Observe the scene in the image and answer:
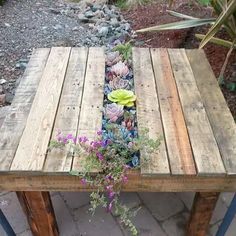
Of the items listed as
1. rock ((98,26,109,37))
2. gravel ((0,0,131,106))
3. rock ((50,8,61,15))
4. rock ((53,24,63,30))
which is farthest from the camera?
rock ((50,8,61,15))

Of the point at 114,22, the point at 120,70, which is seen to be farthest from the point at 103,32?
the point at 120,70

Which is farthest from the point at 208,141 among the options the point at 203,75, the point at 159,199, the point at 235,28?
the point at 235,28

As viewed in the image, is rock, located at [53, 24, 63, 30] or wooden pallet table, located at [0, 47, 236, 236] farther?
rock, located at [53, 24, 63, 30]

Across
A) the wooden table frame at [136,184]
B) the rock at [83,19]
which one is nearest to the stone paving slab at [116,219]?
the wooden table frame at [136,184]

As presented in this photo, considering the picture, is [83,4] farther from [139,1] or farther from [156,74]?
[156,74]

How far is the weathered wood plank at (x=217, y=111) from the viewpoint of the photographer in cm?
133

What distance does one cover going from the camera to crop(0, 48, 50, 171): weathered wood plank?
1.32 metres

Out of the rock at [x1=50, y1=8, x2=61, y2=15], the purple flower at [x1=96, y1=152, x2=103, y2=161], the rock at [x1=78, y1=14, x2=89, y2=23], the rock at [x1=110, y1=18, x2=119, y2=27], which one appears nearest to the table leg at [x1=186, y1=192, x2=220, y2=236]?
the purple flower at [x1=96, y1=152, x2=103, y2=161]

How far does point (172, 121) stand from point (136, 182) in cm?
35

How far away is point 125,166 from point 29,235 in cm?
82

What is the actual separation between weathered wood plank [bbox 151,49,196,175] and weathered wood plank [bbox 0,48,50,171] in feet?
1.99

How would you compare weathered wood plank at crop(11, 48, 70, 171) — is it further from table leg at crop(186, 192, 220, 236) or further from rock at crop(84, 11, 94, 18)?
rock at crop(84, 11, 94, 18)

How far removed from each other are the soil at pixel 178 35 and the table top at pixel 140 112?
0.83 meters

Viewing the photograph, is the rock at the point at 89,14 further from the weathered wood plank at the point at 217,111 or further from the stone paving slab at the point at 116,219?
the stone paving slab at the point at 116,219
